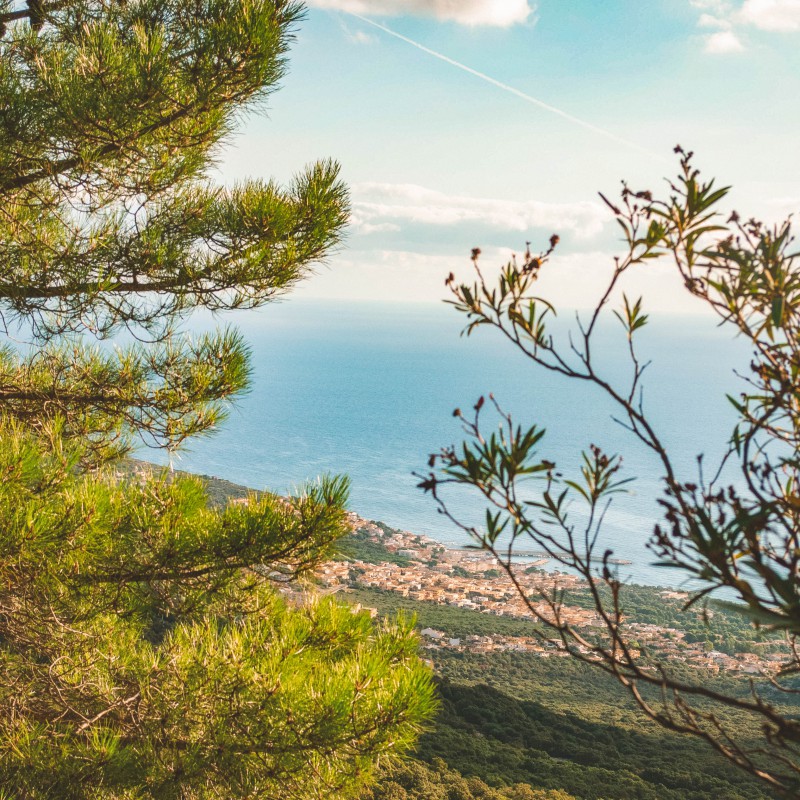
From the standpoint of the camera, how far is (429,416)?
43312mm

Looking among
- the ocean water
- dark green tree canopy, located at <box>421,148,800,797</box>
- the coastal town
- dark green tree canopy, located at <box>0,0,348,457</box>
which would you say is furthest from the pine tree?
the coastal town

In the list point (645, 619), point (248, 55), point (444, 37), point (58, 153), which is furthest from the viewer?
point (645, 619)

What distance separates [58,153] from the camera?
2.55 m

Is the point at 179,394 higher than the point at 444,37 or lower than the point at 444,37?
lower

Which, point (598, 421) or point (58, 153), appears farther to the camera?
point (598, 421)

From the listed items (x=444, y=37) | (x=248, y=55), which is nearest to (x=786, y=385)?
(x=248, y=55)

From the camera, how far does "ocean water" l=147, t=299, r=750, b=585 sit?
25188 mm

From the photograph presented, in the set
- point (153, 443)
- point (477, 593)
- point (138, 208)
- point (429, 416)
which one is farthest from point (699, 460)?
point (429, 416)

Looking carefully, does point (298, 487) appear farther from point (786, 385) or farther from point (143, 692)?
point (786, 385)

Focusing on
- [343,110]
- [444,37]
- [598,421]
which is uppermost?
[598,421]

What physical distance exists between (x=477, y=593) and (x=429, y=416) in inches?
959

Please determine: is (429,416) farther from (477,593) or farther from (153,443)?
(153,443)

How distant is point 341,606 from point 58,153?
2177 millimetres

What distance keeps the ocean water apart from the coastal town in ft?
5.28
